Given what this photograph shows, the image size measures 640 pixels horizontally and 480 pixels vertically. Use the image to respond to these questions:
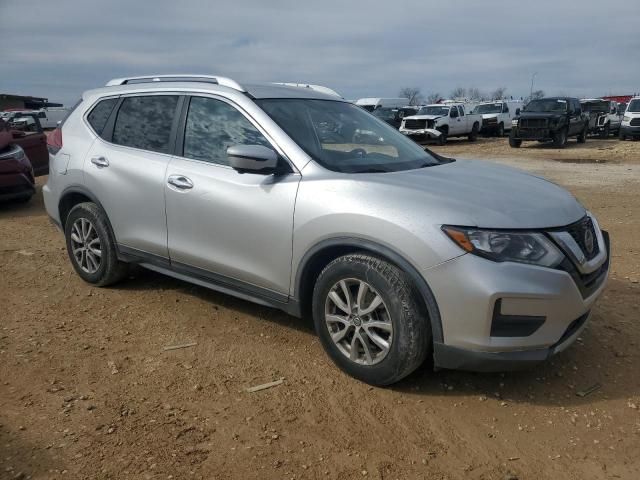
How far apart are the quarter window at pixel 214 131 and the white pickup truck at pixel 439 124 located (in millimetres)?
22108

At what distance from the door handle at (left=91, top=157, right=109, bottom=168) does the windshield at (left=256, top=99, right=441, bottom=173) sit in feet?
5.07

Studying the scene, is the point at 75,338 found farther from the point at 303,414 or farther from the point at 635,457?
the point at 635,457

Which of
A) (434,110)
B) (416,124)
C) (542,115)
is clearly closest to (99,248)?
(542,115)

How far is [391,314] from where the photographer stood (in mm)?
2994

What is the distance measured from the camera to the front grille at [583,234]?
10.0ft

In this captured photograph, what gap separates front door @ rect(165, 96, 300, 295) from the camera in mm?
3438

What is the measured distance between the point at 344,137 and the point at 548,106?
838 inches

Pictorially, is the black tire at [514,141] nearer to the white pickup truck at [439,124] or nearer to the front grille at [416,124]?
the white pickup truck at [439,124]

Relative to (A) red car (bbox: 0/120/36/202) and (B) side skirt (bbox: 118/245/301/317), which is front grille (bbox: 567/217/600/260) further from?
(A) red car (bbox: 0/120/36/202)

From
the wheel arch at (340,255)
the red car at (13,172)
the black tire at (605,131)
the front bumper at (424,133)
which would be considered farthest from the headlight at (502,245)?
the black tire at (605,131)

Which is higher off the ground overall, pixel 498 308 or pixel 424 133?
pixel 498 308

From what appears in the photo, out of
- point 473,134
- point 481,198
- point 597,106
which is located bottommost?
point 473,134

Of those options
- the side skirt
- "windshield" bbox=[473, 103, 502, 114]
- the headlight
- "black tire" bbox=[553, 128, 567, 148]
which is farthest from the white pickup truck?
the headlight

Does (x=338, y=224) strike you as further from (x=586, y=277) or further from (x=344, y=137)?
(x=586, y=277)
